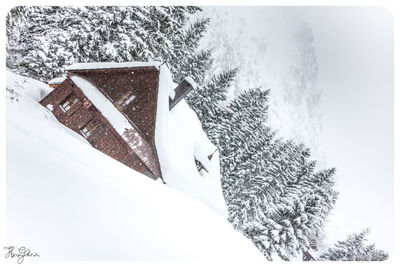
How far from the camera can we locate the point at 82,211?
179 inches

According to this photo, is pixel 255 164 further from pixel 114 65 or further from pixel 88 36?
pixel 88 36

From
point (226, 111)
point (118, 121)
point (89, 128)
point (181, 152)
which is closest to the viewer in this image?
point (118, 121)

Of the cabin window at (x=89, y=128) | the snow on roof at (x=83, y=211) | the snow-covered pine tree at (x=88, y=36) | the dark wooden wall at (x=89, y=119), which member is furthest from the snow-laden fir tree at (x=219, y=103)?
the snow on roof at (x=83, y=211)

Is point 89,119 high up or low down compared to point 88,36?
down

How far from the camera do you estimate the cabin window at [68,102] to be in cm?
1162

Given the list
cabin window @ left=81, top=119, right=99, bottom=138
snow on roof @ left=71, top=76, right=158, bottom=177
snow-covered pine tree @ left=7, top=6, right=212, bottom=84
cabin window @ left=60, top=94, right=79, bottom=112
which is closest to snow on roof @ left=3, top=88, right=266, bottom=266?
snow on roof @ left=71, top=76, right=158, bottom=177

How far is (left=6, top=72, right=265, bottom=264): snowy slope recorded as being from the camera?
4.21 m

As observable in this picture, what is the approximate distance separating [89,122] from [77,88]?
161 cm

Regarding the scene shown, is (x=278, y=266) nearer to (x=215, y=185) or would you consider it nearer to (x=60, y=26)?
(x=215, y=185)

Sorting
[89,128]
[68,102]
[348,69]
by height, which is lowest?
[89,128]

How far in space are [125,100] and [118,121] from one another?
1.00m

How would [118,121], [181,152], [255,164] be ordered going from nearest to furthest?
[118,121] < [181,152] < [255,164]

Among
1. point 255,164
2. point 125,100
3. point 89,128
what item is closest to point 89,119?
point 89,128

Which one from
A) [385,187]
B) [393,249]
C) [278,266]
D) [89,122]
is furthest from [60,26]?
[393,249]
